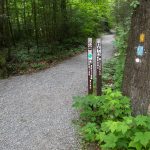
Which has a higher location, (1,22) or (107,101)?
(1,22)

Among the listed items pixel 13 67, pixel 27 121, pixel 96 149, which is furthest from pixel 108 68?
pixel 96 149

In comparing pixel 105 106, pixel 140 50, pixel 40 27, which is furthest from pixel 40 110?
pixel 40 27

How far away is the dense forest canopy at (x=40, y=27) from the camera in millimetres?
15086

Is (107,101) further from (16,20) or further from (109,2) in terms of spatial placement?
(109,2)

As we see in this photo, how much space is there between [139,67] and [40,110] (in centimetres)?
275

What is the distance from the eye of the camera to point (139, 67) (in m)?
5.41

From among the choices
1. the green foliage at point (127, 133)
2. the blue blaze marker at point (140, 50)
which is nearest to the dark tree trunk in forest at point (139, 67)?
the blue blaze marker at point (140, 50)

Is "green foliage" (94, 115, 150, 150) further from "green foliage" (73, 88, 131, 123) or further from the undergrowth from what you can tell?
"green foliage" (73, 88, 131, 123)

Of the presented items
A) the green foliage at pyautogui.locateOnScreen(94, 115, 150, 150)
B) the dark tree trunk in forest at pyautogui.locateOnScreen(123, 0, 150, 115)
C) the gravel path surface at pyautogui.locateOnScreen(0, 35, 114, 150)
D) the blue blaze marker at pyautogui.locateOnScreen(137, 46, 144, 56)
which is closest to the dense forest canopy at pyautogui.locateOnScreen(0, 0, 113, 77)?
the gravel path surface at pyautogui.locateOnScreen(0, 35, 114, 150)

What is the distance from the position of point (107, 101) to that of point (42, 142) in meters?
1.40

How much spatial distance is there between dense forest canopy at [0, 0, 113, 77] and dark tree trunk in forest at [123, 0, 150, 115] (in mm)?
8445

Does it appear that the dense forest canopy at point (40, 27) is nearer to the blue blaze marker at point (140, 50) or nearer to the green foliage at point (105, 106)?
the green foliage at point (105, 106)

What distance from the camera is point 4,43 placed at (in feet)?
49.6

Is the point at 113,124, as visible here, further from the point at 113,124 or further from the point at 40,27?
the point at 40,27
